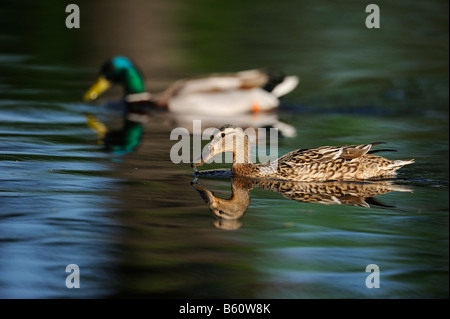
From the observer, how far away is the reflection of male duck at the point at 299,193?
25.2 ft

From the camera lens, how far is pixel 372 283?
5820mm

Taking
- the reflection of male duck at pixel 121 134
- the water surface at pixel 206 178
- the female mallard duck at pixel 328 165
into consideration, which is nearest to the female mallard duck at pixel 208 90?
the water surface at pixel 206 178

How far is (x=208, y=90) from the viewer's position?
15.1 metres

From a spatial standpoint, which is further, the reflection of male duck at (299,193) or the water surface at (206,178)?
the reflection of male duck at (299,193)

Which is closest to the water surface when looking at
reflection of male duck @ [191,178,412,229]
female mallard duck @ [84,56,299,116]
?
reflection of male duck @ [191,178,412,229]

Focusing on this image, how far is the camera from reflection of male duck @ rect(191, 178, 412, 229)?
303 inches

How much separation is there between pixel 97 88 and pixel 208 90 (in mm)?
2070

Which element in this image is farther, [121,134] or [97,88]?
[97,88]

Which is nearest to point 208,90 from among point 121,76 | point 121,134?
point 121,76

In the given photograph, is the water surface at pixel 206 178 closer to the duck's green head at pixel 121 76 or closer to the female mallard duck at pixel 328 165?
the female mallard duck at pixel 328 165

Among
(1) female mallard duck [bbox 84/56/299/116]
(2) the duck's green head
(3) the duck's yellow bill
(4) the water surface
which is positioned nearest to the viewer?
(4) the water surface

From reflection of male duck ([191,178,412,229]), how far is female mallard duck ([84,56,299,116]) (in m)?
6.05

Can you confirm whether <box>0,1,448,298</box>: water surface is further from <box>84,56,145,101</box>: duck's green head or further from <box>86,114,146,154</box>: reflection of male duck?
<box>84,56,145,101</box>: duck's green head

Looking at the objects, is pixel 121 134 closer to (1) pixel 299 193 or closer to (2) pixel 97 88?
(2) pixel 97 88
